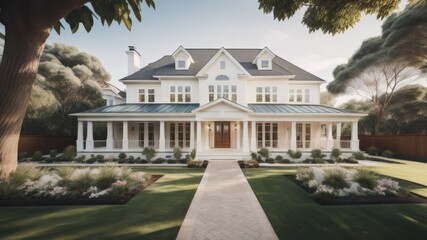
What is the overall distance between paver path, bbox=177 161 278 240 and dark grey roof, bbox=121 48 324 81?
15.3 m

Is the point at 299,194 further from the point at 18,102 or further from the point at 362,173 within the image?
the point at 18,102

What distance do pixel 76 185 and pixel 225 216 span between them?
6.32 meters

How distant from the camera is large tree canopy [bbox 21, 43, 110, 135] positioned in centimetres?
2097

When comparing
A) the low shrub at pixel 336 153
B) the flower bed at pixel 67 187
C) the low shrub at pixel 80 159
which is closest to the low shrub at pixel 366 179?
the low shrub at pixel 336 153

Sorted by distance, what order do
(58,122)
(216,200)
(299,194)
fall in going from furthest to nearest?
(58,122) → (299,194) → (216,200)

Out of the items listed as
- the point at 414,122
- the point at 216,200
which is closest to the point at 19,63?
the point at 216,200

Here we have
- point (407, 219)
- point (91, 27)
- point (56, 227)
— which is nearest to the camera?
point (56, 227)

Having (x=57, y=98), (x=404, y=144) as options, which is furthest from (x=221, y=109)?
(x=57, y=98)

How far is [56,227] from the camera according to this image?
4.80m

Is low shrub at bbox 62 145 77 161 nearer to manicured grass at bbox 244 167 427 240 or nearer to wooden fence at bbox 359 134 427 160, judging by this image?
manicured grass at bbox 244 167 427 240

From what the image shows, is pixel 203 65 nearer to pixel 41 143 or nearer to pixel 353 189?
pixel 353 189

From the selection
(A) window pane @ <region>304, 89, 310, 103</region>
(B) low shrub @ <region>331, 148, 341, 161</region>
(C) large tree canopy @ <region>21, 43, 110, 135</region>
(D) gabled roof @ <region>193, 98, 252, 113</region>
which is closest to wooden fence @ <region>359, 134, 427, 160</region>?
(B) low shrub @ <region>331, 148, 341, 161</region>

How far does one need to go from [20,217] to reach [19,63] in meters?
4.96

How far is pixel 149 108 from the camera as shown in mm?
18828
